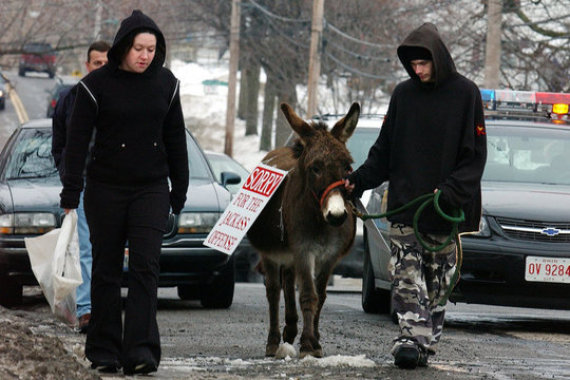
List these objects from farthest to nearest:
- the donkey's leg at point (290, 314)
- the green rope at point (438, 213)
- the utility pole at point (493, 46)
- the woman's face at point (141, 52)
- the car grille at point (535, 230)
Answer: the utility pole at point (493, 46) → the car grille at point (535, 230) → the donkey's leg at point (290, 314) → the green rope at point (438, 213) → the woman's face at point (141, 52)

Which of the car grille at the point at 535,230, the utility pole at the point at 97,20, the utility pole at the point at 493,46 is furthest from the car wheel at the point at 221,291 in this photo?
the utility pole at the point at 97,20

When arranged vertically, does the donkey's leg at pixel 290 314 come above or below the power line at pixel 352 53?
below

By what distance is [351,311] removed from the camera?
12523mm

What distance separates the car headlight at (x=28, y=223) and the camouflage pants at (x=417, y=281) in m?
4.30

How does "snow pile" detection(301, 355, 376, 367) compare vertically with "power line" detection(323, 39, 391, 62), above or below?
below

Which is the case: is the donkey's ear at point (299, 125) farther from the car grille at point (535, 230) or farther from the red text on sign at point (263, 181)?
the car grille at point (535, 230)

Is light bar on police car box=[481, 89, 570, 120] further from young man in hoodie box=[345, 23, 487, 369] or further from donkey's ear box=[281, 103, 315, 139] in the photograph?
young man in hoodie box=[345, 23, 487, 369]

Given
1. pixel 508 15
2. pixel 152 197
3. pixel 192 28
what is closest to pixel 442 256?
pixel 152 197

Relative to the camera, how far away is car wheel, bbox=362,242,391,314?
39.3 feet

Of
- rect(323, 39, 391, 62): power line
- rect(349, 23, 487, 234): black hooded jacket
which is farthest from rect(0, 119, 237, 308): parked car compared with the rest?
rect(323, 39, 391, 62): power line

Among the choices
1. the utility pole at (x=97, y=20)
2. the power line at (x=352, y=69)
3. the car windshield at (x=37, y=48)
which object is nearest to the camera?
the car windshield at (x=37, y=48)

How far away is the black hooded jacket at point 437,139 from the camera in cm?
773

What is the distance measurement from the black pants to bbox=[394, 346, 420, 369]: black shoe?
4.93ft

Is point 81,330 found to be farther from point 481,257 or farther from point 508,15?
point 508,15
